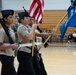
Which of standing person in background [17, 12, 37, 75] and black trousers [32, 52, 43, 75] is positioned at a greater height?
standing person in background [17, 12, 37, 75]

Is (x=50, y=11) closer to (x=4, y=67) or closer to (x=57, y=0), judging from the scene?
(x=57, y=0)

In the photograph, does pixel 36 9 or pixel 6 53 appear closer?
pixel 6 53

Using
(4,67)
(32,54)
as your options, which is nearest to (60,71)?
(32,54)

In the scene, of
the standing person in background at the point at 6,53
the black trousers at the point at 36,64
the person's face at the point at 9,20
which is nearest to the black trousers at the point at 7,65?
the standing person in background at the point at 6,53

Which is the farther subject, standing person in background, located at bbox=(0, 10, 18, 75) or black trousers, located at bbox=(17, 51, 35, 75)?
black trousers, located at bbox=(17, 51, 35, 75)

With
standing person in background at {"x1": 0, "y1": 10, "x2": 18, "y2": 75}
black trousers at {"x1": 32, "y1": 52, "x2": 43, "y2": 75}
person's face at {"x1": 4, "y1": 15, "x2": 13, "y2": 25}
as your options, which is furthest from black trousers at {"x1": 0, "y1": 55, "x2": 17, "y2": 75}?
black trousers at {"x1": 32, "y1": 52, "x2": 43, "y2": 75}

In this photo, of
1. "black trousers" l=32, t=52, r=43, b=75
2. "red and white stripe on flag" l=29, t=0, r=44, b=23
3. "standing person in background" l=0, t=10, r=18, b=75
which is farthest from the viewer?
"black trousers" l=32, t=52, r=43, b=75

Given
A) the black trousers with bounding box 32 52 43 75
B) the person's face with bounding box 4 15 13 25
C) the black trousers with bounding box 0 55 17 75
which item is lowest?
the black trousers with bounding box 32 52 43 75

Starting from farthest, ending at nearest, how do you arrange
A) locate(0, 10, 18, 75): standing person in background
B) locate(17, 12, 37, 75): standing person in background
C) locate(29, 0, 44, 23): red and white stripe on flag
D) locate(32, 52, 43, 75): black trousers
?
locate(32, 52, 43, 75): black trousers < locate(29, 0, 44, 23): red and white stripe on flag < locate(17, 12, 37, 75): standing person in background < locate(0, 10, 18, 75): standing person in background

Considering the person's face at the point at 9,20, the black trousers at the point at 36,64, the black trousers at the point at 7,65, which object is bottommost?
the black trousers at the point at 36,64

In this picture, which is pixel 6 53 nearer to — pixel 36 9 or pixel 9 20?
pixel 9 20

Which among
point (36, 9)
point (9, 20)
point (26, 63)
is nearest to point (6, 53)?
point (9, 20)

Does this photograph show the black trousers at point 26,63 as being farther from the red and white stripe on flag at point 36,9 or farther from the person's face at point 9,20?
the person's face at point 9,20

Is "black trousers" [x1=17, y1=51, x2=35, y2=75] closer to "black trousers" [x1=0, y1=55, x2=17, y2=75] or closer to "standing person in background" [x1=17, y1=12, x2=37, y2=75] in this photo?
"standing person in background" [x1=17, y1=12, x2=37, y2=75]
